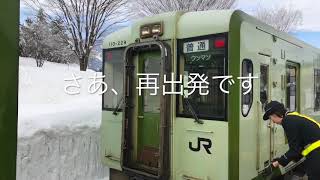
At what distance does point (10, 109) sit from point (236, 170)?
3.41 meters

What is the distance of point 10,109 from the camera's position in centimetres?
187

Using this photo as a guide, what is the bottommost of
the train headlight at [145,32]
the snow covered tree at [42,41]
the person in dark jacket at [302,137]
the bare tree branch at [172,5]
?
the person in dark jacket at [302,137]

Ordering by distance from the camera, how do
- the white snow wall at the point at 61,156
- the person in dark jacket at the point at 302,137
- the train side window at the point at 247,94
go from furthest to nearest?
1. the white snow wall at the point at 61,156
2. the train side window at the point at 247,94
3. the person in dark jacket at the point at 302,137

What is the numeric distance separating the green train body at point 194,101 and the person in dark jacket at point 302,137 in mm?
522

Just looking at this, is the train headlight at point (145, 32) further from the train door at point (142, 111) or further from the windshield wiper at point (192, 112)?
the windshield wiper at point (192, 112)

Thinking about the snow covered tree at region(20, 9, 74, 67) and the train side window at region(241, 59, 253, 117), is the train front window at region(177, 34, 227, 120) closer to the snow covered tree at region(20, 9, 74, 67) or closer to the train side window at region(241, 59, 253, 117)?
the train side window at region(241, 59, 253, 117)

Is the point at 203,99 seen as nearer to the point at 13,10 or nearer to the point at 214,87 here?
the point at 214,87

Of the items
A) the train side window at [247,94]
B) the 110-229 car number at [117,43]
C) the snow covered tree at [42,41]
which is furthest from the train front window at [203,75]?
the snow covered tree at [42,41]

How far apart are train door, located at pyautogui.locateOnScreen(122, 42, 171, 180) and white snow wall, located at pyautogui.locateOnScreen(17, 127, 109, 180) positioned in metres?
1.62

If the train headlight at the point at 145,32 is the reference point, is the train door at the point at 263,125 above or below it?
below

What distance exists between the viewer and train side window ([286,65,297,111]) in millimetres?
6811

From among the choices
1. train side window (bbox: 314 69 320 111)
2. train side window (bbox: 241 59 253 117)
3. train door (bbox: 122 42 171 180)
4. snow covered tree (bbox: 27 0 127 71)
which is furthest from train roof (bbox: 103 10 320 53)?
snow covered tree (bbox: 27 0 127 71)

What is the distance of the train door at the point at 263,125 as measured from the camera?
5.46m

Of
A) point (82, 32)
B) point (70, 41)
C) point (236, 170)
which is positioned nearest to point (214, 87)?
point (236, 170)
